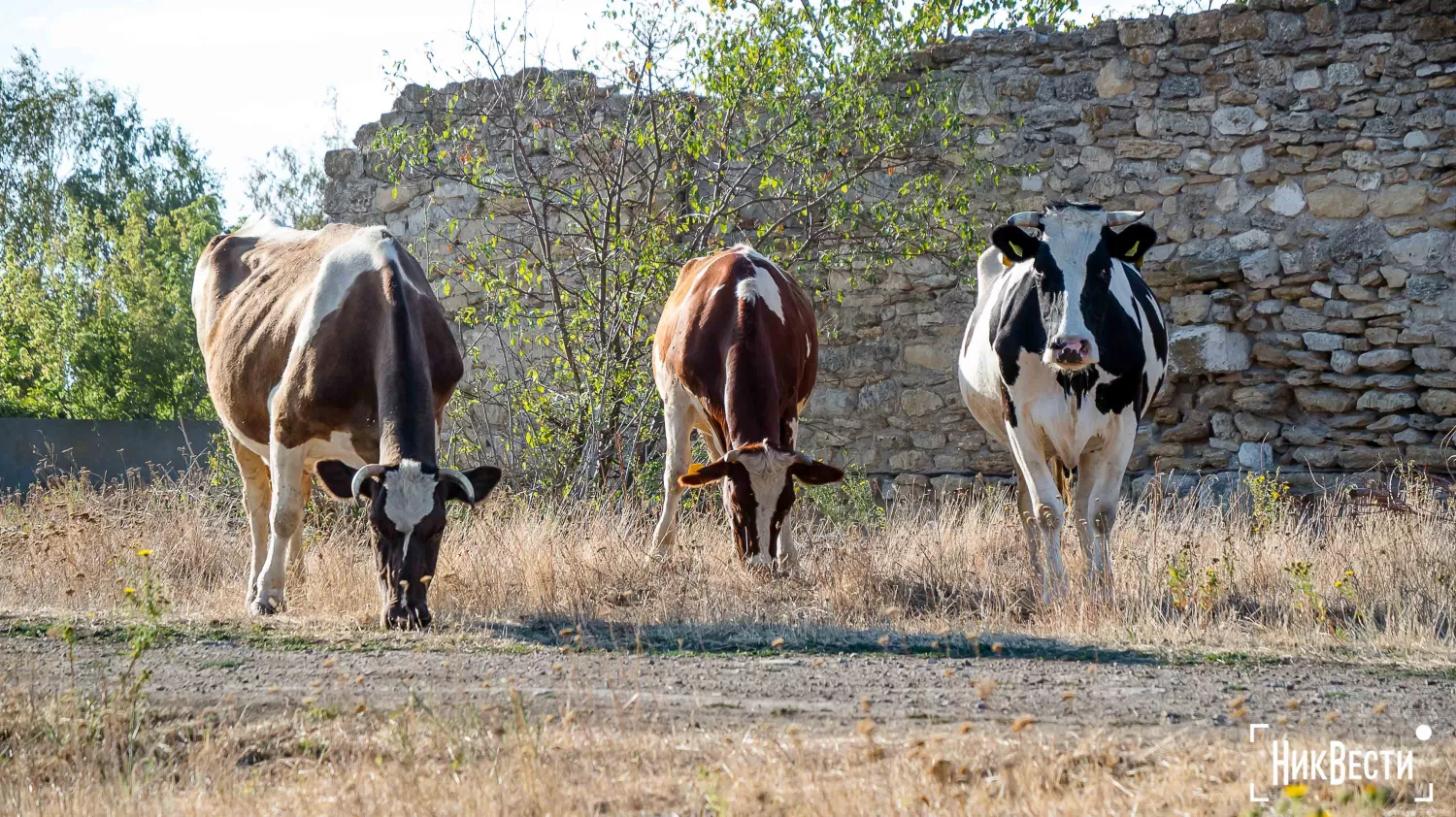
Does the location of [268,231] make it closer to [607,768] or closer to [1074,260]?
[1074,260]

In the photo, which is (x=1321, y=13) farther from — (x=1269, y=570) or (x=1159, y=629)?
(x=1159, y=629)

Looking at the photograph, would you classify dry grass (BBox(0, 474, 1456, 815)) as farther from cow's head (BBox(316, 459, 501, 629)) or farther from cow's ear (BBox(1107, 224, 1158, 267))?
cow's ear (BBox(1107, 224, 1158, 267))

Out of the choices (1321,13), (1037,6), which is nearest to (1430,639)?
(1321,13)

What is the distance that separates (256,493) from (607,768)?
509 cm

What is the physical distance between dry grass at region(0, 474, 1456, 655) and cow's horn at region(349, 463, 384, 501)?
24.5 inches

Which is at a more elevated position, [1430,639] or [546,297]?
[546,297]

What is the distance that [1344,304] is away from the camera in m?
10.0

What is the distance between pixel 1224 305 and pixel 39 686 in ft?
27.4

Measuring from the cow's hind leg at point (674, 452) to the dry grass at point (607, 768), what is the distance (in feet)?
13.8

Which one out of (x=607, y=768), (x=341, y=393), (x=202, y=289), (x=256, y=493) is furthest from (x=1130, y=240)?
(x=202, y=289)

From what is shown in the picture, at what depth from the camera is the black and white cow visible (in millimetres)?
6598

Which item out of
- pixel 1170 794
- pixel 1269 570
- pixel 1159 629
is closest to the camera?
pixel 1170 794

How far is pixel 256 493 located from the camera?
7926 millimetres

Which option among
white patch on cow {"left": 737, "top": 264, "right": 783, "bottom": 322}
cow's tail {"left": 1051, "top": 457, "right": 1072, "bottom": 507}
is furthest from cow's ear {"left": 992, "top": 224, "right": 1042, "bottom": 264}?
white patch on cow {"left": 737, "top": 264, "right": 783, "bottom": 322}
